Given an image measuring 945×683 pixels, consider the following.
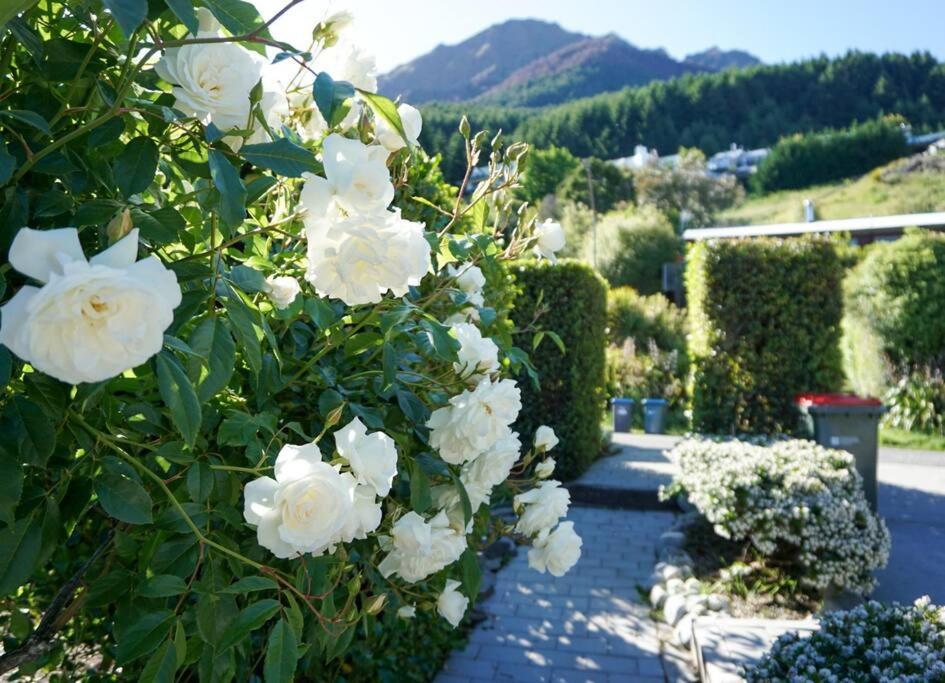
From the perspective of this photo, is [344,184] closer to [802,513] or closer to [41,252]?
[41,252]

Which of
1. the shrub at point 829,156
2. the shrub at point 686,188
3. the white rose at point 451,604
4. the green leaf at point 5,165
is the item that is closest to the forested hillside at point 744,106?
the shrub at point 829,156

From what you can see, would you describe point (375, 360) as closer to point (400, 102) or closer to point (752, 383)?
point (400, 102)

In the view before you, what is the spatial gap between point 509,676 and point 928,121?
165 ft

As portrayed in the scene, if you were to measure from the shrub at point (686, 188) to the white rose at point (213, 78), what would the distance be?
34403 mm

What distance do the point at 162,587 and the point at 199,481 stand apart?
146 mm

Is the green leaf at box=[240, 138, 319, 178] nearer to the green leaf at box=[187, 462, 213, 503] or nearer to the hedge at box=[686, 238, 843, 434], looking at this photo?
the green leaf at box=[187, 462, 213, 503]

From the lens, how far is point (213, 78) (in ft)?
3.17

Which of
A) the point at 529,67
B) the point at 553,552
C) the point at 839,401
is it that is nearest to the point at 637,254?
the point at 839,401

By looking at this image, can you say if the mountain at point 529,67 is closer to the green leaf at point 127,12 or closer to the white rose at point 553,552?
the white rose at point 553,552

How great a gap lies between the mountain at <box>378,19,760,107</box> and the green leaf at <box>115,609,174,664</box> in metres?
62.1

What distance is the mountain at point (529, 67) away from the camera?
78188 mm

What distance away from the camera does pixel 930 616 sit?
2.35 metres

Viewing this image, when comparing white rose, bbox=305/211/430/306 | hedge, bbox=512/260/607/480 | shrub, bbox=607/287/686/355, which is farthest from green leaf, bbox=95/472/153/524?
shrub, bbox=607/287/686/355

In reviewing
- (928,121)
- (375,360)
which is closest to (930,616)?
(375,360)
